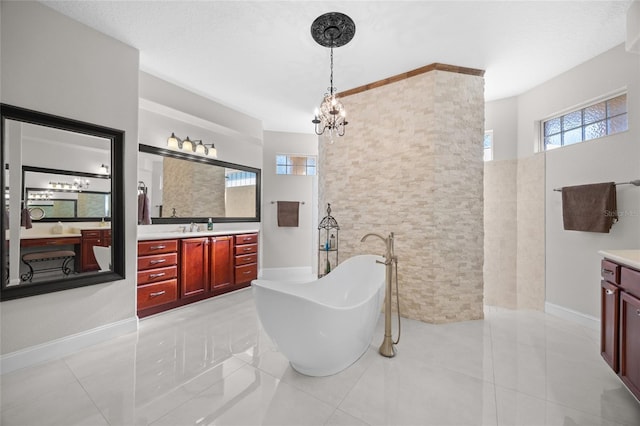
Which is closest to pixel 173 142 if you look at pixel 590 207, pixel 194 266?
pixel 194 266

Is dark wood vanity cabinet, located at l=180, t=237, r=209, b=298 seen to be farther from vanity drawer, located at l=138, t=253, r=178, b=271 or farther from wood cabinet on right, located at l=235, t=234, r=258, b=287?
wood cabinet on right, located at l=235, t=234, r=258, b=287

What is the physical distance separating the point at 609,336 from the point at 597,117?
236 centimetres

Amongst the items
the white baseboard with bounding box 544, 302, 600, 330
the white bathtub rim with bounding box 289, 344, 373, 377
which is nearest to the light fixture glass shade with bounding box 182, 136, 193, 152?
the white bathtub rim with bounding box 289, 344, 373, 377

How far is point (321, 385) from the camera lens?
70.4 inches

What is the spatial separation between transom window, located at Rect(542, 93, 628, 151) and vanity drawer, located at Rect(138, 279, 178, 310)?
16.1ft

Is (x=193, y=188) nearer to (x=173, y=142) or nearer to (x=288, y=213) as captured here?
(x=173, y=142)

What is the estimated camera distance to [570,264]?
297 centimetres

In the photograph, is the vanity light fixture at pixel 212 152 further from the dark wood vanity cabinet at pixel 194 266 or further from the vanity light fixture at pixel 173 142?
the dark wood vanity cabinet at pixel 194 266

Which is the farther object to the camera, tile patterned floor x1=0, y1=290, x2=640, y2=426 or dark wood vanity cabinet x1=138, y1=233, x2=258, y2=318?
dark wood vanity cabinet x1=138, y1=233, x2=258, y2=318

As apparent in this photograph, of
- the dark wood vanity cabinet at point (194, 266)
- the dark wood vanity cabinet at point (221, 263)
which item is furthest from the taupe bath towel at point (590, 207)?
the dark wood vanity cabinet at point (194, 266)

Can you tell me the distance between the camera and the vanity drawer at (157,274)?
9.29 feet

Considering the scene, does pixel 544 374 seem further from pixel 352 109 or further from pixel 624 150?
pixel 352 109

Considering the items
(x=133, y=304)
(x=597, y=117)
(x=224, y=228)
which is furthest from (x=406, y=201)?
(x=133, y=304)

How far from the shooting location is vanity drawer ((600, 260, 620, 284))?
1696 mm
